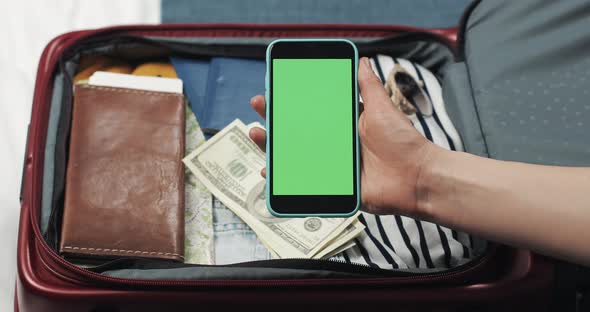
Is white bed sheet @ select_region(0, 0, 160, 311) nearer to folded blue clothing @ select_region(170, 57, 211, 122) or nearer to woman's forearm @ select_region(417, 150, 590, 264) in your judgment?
folded blue clothing @ select_region(170, 57, 211, 122)

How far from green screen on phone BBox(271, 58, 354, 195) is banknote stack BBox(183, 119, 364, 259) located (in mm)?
147

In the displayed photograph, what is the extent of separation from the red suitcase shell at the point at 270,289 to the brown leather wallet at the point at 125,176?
0.18 ft

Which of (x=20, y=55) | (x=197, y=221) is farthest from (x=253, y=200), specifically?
(x=20, y=55)

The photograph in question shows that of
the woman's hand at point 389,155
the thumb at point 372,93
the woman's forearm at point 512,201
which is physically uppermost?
the thumb at point 372,93

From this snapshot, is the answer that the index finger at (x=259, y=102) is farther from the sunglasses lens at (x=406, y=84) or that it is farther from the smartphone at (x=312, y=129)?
the sunglasses lens at (x=406, y=84)

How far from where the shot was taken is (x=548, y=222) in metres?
0.78

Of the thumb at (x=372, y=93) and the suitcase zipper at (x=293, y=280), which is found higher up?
the thumb at (x=372, y=93)

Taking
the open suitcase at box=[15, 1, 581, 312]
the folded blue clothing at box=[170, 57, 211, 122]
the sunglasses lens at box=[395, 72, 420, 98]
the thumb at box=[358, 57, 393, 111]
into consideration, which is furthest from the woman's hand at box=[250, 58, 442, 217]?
the folded blue clothing at box=[170, 57, 211, 122]

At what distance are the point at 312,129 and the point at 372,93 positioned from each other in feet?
0.33

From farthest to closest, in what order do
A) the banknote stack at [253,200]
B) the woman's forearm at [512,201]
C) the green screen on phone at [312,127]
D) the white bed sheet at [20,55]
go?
the white bed sheet at [20,55] < the banknote stack at [253,200] < the green screen on phone at [312,127] < the woman's forearm at [512,201]

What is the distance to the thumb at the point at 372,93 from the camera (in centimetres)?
89

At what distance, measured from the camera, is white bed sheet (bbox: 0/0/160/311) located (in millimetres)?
1119

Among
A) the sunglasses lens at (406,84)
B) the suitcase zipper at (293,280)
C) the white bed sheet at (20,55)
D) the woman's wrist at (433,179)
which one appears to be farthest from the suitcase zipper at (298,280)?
the sunglasses lens at (406,84)

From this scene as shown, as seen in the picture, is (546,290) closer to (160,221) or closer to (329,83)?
(329,83)
